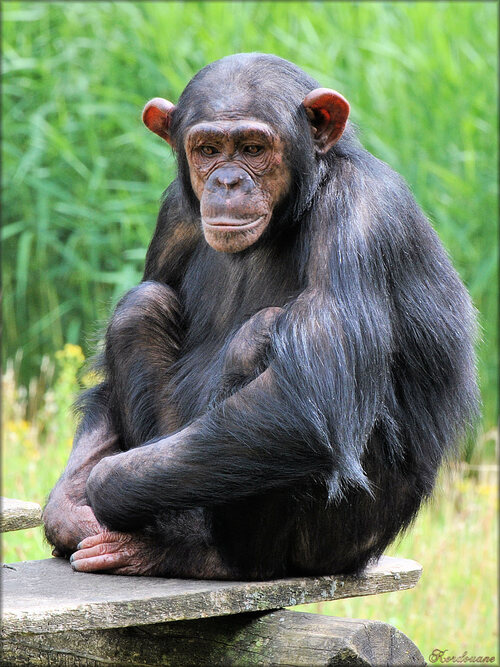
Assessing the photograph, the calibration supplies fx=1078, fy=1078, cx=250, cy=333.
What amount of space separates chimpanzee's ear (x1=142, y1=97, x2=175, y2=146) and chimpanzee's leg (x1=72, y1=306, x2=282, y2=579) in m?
0.81

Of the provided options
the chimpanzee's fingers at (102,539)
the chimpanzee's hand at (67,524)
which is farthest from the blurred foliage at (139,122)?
the chimpanzee's fingers at (102,539)

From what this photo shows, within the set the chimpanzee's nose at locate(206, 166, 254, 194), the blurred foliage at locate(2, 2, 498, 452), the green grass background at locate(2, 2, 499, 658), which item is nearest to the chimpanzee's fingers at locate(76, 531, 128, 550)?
the chimpanzee's nose at locate(206, 166, 254, 194)

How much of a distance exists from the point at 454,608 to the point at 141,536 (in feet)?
9.19

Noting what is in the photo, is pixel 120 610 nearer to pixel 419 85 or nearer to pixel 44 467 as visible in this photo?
pixel 44 467

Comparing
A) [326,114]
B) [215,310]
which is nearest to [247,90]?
[326,114]

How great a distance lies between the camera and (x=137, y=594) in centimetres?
299

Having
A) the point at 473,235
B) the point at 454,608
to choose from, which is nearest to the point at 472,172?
the point at 473,235

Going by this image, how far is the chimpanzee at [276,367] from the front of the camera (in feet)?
10.3

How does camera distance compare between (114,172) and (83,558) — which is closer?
(83,558)

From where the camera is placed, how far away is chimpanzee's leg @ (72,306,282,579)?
10.8ft

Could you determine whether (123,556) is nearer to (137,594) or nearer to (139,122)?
(137,594)

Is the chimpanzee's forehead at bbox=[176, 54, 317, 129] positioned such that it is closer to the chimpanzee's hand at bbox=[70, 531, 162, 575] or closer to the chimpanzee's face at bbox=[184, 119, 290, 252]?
the chimpanzee's face at bbox=[184, 119, 290, 252]

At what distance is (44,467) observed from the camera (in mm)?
6082

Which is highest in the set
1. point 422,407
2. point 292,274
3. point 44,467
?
point 292,274
